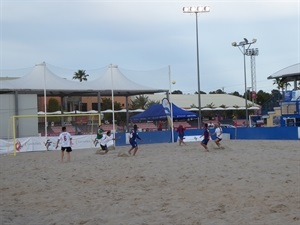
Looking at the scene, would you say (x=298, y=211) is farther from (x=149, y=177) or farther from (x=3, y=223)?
(x=149, y=177)

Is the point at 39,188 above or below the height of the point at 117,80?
below

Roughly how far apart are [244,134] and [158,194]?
27842 millimetres

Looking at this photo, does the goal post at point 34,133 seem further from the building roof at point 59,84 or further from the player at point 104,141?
the player at point 104,141

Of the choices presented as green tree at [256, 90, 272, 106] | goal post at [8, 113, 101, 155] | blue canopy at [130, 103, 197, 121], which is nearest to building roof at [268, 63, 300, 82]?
blue canopy at [130, 103, 197, 121]

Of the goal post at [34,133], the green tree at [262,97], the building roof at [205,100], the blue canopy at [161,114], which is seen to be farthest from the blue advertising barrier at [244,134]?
the green tree at [262,97]

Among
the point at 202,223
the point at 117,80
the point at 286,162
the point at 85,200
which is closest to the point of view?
the point at 202,223

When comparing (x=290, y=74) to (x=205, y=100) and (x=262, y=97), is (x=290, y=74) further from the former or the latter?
(x=262, y=97)

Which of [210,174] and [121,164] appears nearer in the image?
[210,174]

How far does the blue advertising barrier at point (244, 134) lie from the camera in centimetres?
3556

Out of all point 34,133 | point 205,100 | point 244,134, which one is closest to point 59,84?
point 34,133

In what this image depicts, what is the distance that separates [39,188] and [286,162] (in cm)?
854

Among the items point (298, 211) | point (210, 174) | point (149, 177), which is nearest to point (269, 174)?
point (210, 174)

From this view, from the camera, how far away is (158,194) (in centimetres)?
1128

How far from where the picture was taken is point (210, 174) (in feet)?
47.2
